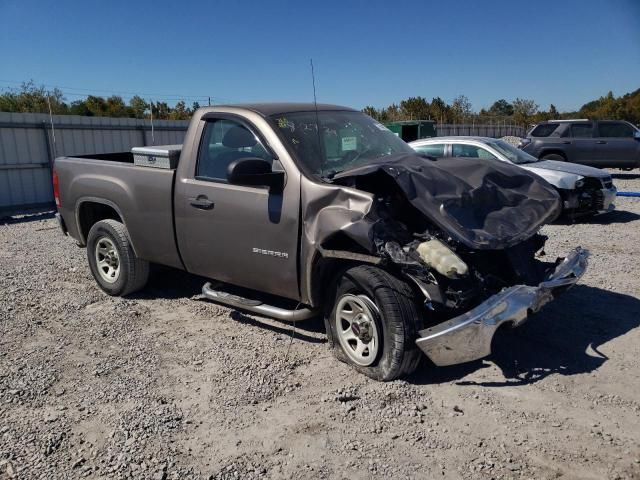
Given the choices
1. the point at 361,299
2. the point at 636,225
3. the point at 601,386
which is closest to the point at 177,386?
the point at 361,299

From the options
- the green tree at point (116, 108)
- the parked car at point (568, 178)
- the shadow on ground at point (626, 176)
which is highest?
the green tree at point (116, 108)

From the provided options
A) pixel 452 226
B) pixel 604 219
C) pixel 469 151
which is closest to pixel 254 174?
pixel 452 226

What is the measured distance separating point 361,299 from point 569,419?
1.53 meters

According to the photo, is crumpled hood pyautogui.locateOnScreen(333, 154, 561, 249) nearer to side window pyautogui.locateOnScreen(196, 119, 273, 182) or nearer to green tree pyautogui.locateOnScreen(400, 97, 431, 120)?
side window pyautogui.locateOnScreen(196, 119, 273, 182)

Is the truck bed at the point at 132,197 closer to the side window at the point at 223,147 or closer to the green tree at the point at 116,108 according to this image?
the side window at the point at 223,147

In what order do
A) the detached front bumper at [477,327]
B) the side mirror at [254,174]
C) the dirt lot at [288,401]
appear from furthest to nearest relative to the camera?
the side mirror at [254,174] < the detached front bumper at [477,327] < the dirt lot at [288,401]

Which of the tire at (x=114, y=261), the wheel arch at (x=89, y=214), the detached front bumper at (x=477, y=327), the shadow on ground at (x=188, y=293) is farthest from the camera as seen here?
the wheel arch at (x=89, y=214)

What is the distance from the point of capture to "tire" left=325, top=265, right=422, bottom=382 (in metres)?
3.76

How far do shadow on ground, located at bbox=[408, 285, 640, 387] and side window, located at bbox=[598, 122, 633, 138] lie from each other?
13130mm

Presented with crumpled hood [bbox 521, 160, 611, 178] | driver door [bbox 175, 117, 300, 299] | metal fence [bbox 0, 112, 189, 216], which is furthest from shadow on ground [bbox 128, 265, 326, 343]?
metal fence [bbox 0, 112, 189, 216]

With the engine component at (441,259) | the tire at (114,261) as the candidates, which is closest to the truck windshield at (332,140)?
the engine component at (441,259)

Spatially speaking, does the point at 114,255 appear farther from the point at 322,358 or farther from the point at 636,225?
the point at 636,225

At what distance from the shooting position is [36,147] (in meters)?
13.3

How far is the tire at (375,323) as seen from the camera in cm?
376
